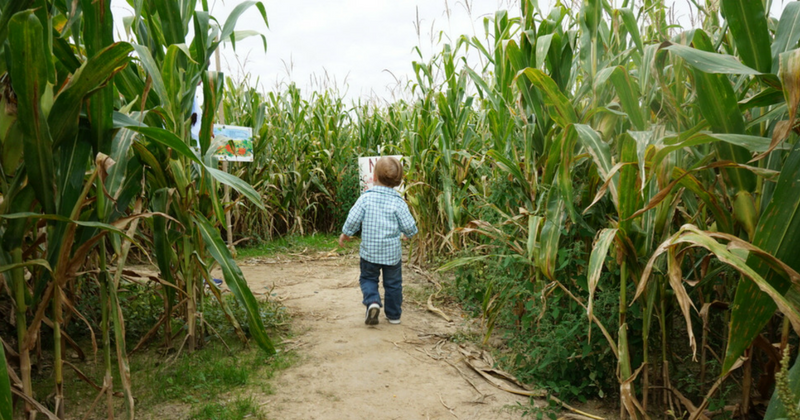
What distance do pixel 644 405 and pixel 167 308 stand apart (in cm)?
229

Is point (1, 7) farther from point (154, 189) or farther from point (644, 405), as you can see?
point (644, 405)

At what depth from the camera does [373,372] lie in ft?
8.86

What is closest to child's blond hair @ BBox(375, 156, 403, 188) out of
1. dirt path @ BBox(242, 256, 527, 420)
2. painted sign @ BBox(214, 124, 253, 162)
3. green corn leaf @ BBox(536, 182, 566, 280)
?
dirt path @ BBox(242, 256, 527, 420)

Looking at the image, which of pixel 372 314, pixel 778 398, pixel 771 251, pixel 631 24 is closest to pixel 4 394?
pixel 778 398

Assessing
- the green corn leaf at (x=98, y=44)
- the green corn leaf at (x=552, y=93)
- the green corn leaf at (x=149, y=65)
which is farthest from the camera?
the green corn leaf at (x=552, y=93)

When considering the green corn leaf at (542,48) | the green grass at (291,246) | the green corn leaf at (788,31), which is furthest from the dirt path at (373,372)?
the green grass at (291,246)

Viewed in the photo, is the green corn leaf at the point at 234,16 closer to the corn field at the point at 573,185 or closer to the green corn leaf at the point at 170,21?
the corn field at the point at 573,185

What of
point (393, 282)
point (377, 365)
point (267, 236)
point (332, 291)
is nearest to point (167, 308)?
point (377, 365)

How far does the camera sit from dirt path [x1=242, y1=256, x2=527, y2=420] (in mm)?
2285

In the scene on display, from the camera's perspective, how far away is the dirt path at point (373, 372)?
229 cm

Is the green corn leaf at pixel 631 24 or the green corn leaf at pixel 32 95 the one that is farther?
the green corn leaf at pixel 631 24

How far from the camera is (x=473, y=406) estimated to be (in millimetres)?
2338

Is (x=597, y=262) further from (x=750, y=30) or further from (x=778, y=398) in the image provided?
(x=750, y=30)

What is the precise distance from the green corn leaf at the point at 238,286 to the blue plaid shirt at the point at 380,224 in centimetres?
142
